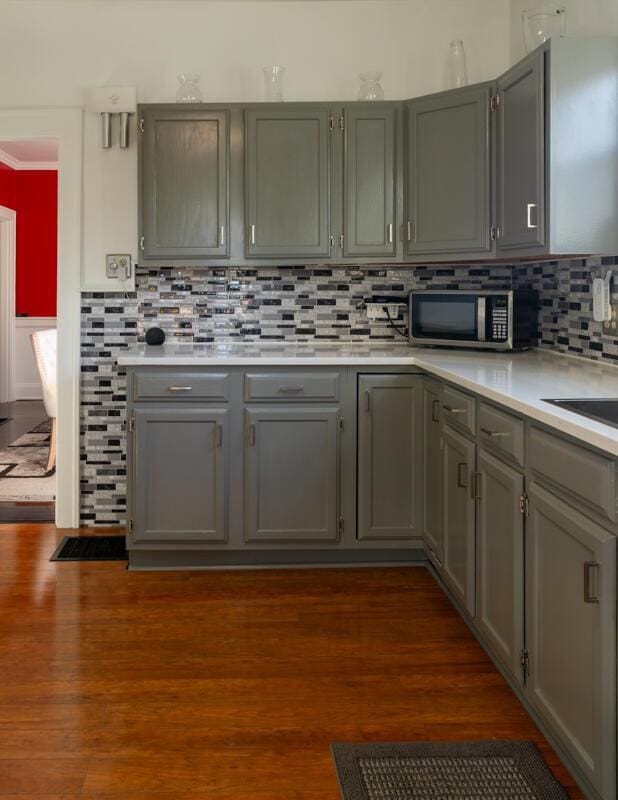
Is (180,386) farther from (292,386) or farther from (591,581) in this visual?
(591,581)

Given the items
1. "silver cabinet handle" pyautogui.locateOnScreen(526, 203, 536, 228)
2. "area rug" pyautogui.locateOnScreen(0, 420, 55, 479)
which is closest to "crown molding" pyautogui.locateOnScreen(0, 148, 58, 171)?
"area rug" pyautogui.locateOnScreen(0, 420, 55, 479)

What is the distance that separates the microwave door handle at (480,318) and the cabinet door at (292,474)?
72cm

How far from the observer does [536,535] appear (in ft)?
6.81

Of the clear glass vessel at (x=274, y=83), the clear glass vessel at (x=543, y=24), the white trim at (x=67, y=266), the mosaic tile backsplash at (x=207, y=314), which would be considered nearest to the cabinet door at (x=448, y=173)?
the clear glass vessel at (x=543, y=24)

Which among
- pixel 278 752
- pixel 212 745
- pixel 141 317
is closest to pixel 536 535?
pixel 278 752

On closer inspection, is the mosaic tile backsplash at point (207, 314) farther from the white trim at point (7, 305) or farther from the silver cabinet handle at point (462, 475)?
the white trim at point (7, 305)

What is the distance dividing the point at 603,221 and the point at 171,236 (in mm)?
1890

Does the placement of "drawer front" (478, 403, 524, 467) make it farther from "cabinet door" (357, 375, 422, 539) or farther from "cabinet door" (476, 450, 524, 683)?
"cabinet door" (357, 375, 422, 539)

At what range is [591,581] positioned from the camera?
5.64 feet

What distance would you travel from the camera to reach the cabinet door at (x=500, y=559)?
2.23 metres

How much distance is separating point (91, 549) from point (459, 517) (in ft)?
5.88

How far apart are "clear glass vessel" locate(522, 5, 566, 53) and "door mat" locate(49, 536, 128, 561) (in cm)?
271

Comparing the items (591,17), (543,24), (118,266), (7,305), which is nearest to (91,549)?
(118,266)

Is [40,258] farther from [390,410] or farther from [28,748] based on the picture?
[28,748]
